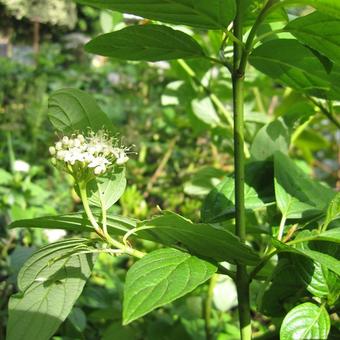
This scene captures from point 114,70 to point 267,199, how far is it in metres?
2.57

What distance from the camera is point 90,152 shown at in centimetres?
53

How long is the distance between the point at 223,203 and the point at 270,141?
146mm

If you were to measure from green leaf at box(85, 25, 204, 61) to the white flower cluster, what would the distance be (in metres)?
0.08

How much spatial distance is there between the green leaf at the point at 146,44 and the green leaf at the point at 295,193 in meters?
0.17

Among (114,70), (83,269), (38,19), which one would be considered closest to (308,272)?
(83,269)

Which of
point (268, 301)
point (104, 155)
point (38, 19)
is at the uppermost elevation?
point (104, 155)

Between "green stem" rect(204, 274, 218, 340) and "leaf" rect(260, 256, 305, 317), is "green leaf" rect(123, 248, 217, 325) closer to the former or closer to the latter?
"leaf" rect(260, 256, 305, 317)

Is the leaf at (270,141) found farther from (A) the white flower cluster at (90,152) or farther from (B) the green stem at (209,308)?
(B) the green stem at (209,308)

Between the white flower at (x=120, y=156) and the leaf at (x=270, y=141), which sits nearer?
the white flower at (x=120, y=156)

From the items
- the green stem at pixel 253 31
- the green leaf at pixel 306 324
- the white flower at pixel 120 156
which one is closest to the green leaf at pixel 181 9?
the green stem at pixel 253 31

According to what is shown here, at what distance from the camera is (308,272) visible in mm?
514

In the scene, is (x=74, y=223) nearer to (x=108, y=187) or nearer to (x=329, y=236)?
(x=108, y=187)

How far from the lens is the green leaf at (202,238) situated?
0.45 metres

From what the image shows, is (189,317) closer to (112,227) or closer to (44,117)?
(112,227)
